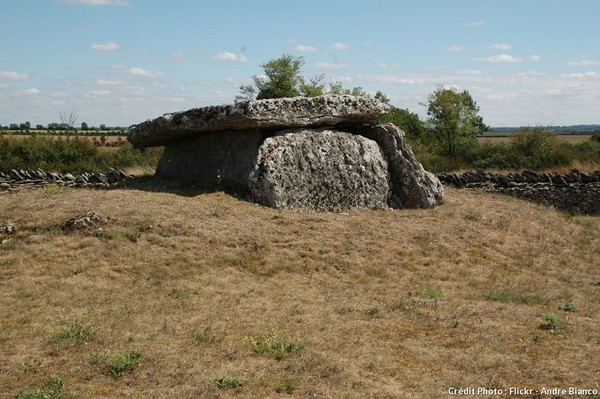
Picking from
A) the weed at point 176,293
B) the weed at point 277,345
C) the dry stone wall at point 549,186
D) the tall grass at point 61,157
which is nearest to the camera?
the weed at point 277,345

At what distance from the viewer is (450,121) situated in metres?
36.4

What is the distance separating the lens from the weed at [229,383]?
20.0ft

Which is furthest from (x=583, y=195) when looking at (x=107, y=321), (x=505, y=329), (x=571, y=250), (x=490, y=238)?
(x=107, y=321)

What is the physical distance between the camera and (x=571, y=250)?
1405 centimetres

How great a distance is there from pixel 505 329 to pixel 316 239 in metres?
4.76

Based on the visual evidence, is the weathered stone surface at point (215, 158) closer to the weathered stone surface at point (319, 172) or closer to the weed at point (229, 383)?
the weathered stone surface at point (319, 172)

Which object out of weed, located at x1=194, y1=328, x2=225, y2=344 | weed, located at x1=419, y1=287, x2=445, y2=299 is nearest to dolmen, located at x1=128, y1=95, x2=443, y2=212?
weed, located at x1=419, y1=287, x2=445, y2=299

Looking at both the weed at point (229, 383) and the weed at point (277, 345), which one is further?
the weed at point (277, 345)

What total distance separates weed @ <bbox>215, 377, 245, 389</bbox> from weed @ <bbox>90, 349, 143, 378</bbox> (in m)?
1.06

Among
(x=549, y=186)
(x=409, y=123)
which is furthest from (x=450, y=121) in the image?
(x=549, y=186)

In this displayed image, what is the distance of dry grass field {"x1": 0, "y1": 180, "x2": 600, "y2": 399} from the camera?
640 centimetres

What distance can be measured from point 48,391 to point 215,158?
34.4 ft

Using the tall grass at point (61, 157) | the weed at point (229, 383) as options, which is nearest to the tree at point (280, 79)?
the tall grass at point (61, 157)

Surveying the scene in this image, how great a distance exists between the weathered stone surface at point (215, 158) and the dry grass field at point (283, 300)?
1020 mm
